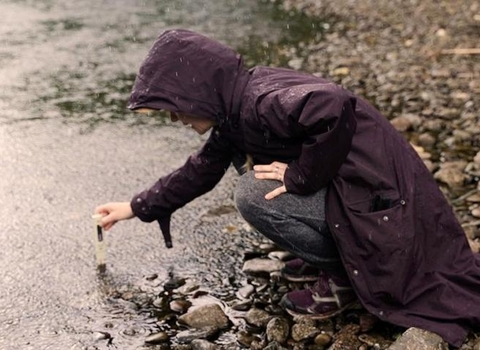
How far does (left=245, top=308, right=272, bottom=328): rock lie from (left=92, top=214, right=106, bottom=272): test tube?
2.82ft

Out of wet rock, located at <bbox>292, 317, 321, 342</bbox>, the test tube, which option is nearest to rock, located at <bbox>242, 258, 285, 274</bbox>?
wet rock, located at <bbox>292, 317, 321, 342</bbox>

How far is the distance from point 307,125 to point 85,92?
13.6 feet

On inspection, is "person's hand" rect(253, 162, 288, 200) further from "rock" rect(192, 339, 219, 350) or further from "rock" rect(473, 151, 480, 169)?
"rock" rect(473, 151, 480, 169)

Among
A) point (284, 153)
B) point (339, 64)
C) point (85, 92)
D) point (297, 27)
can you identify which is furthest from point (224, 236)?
point (297, 27)

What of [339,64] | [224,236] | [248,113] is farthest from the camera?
[339,64]

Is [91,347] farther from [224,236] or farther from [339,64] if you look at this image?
[339,64]

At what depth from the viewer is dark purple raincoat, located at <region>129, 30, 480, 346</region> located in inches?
111

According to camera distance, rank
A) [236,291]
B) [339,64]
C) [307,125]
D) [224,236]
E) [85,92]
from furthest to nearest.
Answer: [339,64] → [85,92] → [224,236] → [236,291] → [307,125]

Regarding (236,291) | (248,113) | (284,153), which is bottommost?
(236,291)

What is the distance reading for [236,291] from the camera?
11.4 feet

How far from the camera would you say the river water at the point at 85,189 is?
132 inches

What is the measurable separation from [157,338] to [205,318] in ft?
0.74

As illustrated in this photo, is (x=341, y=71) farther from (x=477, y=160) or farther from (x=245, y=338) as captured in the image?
(x=245, y=338)

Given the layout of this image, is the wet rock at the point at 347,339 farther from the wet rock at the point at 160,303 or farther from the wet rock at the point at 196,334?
the wet rock at the point at 160,303
